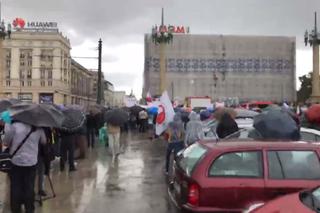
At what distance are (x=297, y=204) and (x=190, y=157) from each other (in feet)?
8.71

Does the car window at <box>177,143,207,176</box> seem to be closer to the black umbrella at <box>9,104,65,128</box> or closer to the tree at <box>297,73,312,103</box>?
the black umbrella at <box>9,104,65,128</box>

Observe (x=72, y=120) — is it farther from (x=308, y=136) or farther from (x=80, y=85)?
(x=80, y=85)

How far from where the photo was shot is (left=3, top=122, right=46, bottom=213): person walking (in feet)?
25.5

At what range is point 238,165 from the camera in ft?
22.1

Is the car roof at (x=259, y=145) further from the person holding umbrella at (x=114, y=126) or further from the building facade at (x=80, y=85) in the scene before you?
the building facade at (x=80, y=85)

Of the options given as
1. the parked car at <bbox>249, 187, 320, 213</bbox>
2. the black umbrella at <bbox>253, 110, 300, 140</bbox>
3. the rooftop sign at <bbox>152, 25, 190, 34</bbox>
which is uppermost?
the rooftop sign at <bbox>152, 25, 190, 34</bbox>

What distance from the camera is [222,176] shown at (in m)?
6.63

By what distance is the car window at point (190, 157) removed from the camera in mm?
6882

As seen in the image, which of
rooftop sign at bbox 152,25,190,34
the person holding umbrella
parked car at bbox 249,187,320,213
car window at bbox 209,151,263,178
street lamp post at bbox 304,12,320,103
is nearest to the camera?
parked car at bbox 249,187,320,213

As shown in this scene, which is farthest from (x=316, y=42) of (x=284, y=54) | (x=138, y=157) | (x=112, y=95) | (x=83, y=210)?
(x=112, y=95)

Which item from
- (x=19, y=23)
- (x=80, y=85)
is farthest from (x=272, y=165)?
(x=80, y=85)

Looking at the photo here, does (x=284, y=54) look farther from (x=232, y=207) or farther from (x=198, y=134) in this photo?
(x=232, y=207)

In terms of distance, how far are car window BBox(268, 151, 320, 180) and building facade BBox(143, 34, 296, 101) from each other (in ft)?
245

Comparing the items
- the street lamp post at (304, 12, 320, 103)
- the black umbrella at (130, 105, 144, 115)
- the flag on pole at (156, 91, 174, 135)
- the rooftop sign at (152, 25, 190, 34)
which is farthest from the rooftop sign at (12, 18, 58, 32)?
the flag on pole at (156, 91, 174, 135)
